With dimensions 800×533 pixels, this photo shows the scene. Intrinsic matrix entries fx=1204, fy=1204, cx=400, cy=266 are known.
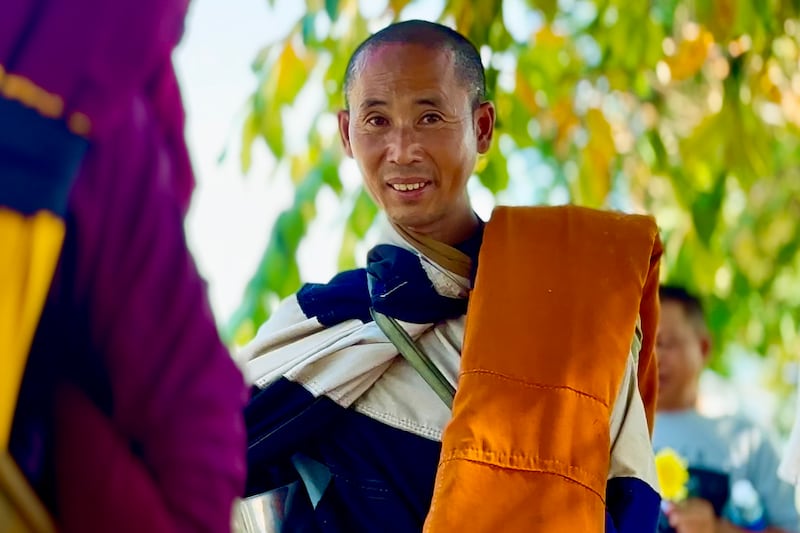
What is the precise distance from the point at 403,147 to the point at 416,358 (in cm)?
28

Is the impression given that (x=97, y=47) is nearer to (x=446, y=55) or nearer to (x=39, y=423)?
(x=39, y=423)

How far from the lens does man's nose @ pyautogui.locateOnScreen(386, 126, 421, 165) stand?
5.31ft

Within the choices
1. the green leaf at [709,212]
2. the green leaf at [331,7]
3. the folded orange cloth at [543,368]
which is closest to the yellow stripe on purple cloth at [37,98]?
the folded orange cloth at [543,368]

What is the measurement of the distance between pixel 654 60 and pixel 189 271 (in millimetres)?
2397

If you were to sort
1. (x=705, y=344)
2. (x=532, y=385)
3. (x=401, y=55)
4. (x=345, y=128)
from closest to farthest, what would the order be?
(x=532, y=385) < (x=401, y=55) < (x=345, y=128) < (x=705, y=344)

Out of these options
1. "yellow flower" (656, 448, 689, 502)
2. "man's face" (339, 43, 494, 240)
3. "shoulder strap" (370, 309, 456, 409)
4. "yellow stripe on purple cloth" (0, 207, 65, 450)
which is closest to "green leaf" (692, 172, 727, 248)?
"yellow flower" (656, 448, 689, 502)

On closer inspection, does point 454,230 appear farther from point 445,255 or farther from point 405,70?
point 405,70

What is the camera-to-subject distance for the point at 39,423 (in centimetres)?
81

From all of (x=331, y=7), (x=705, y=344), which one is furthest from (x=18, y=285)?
(x=705, y=344)

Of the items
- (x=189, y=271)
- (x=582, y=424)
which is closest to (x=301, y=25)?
(x=582, y=424)

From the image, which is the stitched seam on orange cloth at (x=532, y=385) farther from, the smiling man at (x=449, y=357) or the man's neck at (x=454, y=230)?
the man's neck at (x=454, y=230)

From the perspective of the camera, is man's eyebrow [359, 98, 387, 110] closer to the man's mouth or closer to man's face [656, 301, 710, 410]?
the man's mouth

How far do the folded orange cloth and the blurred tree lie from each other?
0.81m

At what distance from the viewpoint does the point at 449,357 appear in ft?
5.40
